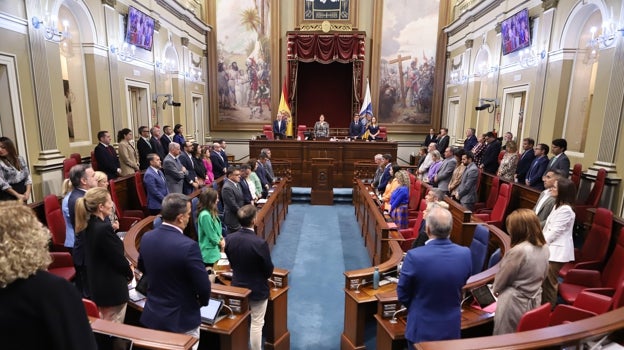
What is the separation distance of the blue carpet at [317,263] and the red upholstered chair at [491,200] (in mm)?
2066

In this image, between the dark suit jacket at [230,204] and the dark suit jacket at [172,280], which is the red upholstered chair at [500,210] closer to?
the dark suit jacket at [230,204]

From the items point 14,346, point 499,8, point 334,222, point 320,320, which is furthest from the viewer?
point 499,8

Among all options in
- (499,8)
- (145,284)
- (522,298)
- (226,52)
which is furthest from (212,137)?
(522,298)

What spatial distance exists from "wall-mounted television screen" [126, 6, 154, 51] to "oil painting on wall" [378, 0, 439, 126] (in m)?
7.61

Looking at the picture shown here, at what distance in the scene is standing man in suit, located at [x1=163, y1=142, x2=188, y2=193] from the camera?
5.63 meters

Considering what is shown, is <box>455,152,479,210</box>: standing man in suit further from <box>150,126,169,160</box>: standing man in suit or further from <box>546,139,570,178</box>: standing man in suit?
<box>150,126,169,160</box>: standing man in suit

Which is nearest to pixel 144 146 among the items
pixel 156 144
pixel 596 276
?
pixel 156 144

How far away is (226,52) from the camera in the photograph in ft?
42.2

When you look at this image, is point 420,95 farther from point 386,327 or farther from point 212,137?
point 386,327

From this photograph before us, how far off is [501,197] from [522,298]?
3645 mm

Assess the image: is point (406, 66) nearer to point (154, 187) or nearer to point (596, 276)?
point (154, 187)

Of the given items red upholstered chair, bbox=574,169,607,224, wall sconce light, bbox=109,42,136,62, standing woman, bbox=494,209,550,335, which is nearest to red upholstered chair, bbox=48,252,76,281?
standing woman, bbox=494,209,550,335

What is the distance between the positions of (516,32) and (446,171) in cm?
414

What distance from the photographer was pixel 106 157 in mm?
5891
